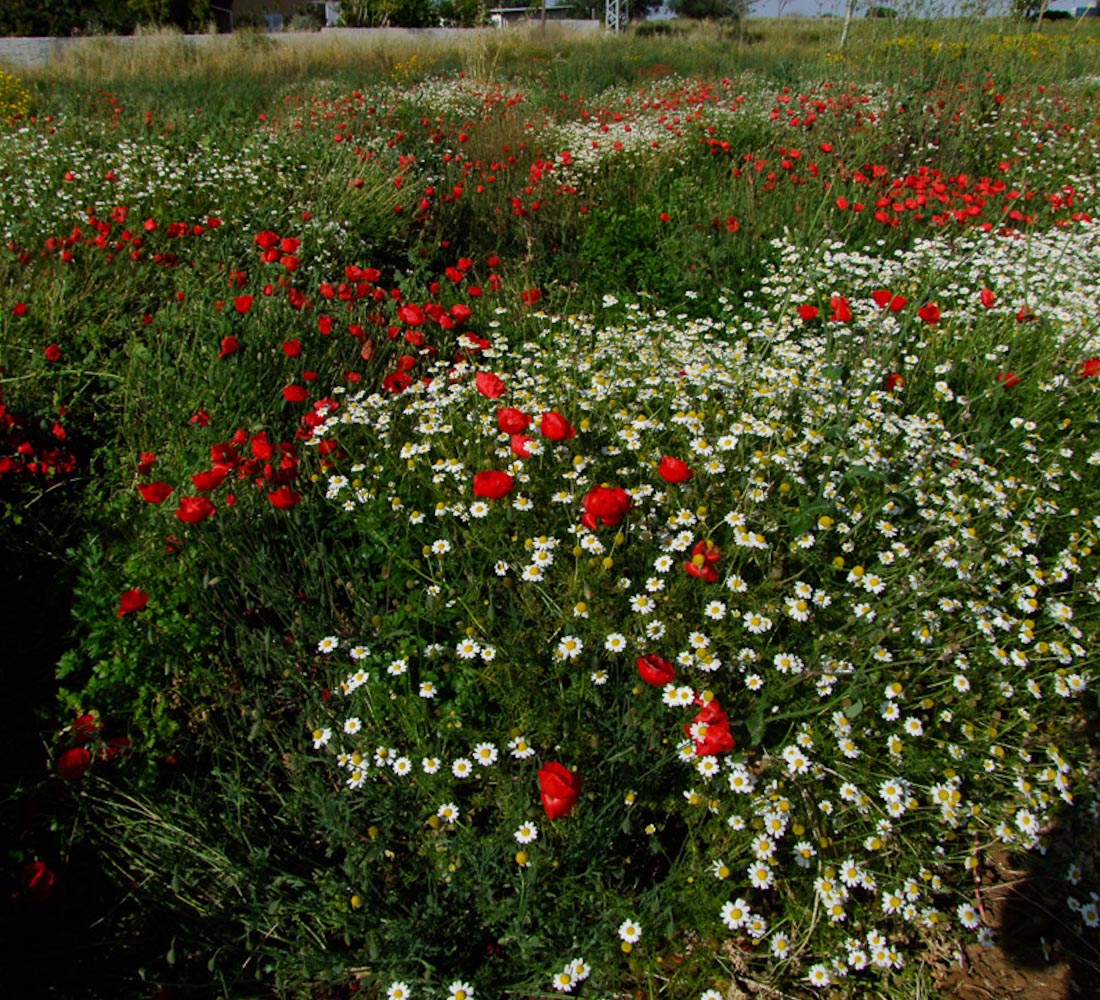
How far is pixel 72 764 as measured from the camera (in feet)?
6.59

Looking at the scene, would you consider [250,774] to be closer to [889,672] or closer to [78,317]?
[889,672]

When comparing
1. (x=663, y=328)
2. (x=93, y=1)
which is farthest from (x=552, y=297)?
(x=93, y=1)

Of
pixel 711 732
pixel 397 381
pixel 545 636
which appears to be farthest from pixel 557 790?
pixel 397 381

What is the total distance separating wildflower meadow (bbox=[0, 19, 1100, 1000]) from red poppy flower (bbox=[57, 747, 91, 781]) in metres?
0.01

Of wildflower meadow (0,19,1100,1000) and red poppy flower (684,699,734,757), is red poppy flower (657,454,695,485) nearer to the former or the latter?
wildflower meadow (0,19,1100,1000)

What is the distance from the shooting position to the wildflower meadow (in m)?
2.02

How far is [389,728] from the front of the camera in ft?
7.57

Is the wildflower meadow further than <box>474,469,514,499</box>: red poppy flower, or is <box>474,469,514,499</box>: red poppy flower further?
<box>474,469,514,499</box>: red poppy flower

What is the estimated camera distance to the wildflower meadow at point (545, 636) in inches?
79.4

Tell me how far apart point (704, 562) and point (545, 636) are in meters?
0.62

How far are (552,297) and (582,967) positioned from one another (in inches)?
156

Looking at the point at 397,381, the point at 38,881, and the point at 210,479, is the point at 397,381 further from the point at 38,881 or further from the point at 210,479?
the point at 38,881

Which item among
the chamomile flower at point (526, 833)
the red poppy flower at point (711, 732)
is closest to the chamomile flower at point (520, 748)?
the chamomile flower at point (526, 833)

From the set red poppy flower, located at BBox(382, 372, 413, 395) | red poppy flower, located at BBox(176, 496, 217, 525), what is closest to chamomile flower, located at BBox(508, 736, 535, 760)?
red poppy flower, located at BBox(176, 496, 217, 525)
